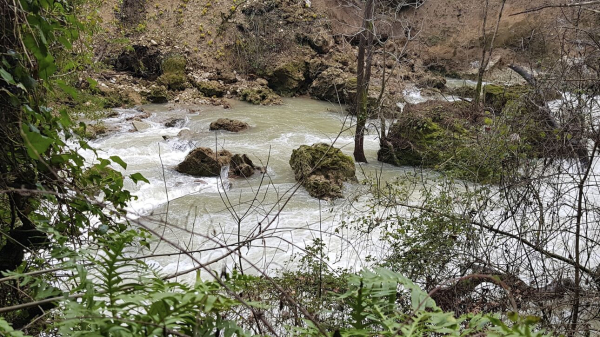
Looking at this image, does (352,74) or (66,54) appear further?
(352,74)

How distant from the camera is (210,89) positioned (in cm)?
1762

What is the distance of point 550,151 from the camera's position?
4090 mm

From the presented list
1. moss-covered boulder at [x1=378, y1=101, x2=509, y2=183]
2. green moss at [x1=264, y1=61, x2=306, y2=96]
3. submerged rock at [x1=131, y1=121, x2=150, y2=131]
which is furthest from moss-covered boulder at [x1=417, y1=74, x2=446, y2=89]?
submerged rock at [x1=131, y1=121, x2=150, y2=131]

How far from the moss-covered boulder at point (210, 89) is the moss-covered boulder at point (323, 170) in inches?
343

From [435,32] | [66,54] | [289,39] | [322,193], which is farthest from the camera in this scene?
[435,32]

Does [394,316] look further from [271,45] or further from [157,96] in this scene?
[271,45]

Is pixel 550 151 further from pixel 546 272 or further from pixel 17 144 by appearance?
pixel 17 144

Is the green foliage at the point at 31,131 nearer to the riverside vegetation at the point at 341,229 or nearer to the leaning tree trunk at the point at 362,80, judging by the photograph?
the riverside vegetation at the point at 341,229

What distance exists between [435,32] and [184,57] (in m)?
12.9

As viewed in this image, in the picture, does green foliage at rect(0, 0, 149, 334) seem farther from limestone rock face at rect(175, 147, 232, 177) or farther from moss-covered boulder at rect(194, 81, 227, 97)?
moss-covered boulder at rect(194, 81, 227, 97)

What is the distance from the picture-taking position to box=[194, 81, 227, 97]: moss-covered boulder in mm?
17625

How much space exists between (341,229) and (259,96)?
11.9 metres

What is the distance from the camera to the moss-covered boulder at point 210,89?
17625mm

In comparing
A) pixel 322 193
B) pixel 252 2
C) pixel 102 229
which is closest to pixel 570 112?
pixel 102 229
